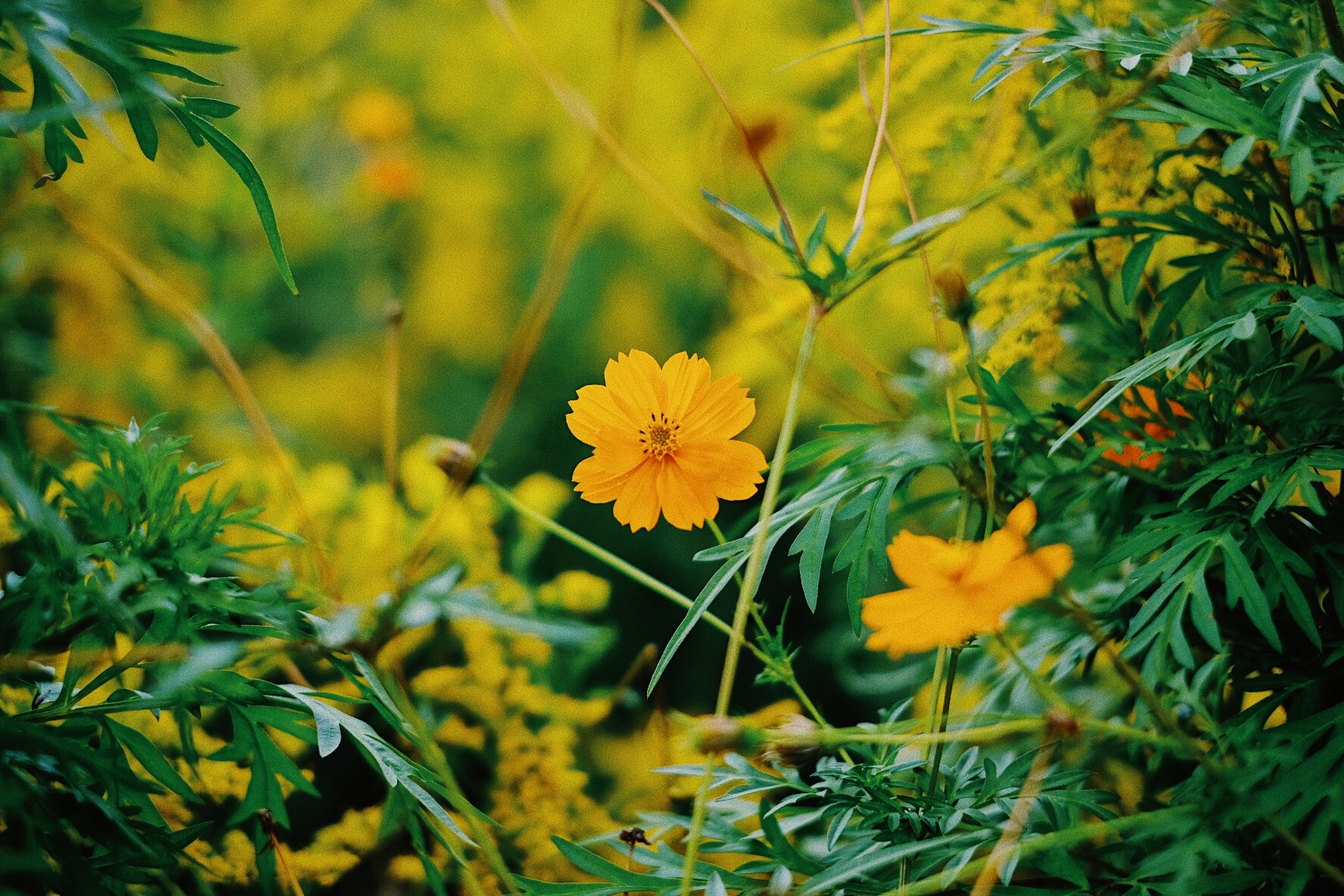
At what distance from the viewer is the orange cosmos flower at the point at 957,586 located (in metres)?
0.23

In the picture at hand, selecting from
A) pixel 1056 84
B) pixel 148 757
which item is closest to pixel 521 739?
pixel 148 757

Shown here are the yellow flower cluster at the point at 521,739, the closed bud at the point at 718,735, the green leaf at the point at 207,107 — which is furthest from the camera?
the yellow flower cluster at the point at 521,739

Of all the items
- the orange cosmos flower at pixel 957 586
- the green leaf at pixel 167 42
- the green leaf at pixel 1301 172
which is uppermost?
the green leaf at pixel 167 42

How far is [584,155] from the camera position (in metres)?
1.30

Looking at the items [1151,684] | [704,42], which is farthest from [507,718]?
[704,42]

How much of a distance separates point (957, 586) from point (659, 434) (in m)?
0.14

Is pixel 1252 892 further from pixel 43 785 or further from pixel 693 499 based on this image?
pixel 43 785

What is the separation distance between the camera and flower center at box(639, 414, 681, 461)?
34 centimetres

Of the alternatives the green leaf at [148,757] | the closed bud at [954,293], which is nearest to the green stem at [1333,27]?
the closed bud at [954,293]

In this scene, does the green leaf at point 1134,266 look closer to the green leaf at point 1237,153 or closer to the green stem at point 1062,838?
the green leaf at point 1237,153

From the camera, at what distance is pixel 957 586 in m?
0.24

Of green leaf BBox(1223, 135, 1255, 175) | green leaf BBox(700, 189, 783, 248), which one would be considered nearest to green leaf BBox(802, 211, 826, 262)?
green leaf BBox(700, 189, 783, 248)

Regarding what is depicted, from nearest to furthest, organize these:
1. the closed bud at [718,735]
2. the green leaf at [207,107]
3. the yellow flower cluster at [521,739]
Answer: the closed bud at [718,735]
the green leaf at [207,107]
the yellow flower cluster at [521,739]

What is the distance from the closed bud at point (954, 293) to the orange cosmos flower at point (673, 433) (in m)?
0.08
